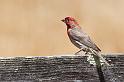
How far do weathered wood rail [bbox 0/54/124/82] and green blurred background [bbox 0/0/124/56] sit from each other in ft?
23.9

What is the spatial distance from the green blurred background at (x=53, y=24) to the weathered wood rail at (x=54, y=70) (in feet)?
23.9

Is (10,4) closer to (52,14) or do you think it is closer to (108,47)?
(52,14)

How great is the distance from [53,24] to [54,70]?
826cm

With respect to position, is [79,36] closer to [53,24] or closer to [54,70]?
[53,24]

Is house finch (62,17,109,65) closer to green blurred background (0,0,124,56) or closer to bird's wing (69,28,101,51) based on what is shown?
bird's wing (69,28,101,51)

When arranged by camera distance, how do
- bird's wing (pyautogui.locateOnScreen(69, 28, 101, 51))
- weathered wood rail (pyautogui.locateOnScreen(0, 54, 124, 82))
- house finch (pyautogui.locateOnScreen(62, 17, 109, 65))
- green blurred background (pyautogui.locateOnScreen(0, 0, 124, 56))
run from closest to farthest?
weathered wood rail (pyautogui.locateOnScreen(0, 54, 124, 82)), house finch (pyautogui.locateOnScreen(62, 17, 109, 65)), bird's wing (pyautogui.locateOnScreen(69, 28, 101, 51)), green blurred background (pyautogui.locateOnScreen(0, 0, 124, 56))

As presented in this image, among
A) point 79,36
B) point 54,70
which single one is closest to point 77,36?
point 79,36

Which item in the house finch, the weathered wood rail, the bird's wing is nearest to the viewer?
the weathered wood rail

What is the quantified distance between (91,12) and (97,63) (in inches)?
Result: 331

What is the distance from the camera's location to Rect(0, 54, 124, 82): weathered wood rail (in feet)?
9.46

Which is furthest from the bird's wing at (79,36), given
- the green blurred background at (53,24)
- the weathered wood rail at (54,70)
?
the weathered wood rail at (54,70)

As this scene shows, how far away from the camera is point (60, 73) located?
2924mm

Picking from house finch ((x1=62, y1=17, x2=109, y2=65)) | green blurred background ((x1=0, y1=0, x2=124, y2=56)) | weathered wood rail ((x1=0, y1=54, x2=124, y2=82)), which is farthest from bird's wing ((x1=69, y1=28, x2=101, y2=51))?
weathered wood rail ((x1=0, y1=54, x2=124, y2=82))

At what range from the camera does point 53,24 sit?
1119cm
